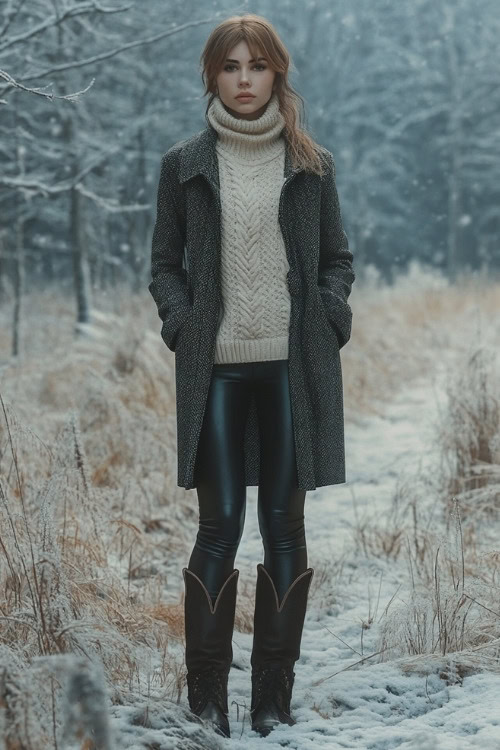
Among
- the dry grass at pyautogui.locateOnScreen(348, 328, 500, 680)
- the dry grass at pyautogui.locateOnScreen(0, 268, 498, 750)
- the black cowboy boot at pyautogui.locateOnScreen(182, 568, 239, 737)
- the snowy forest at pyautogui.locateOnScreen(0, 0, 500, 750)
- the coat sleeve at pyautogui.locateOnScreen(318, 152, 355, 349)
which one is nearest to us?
the dry grass at pyautogui.locateOnScreen(0, 268, 498, 750)

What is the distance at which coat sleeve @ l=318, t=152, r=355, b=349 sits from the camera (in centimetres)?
266

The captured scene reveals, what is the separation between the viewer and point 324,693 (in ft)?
9.12

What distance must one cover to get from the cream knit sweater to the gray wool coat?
0.03 metres

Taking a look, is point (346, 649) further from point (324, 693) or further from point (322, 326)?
point (322, 326)

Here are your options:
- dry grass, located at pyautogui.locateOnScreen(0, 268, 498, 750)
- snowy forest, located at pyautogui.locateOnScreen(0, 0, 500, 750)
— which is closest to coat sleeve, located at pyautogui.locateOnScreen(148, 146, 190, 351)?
snowy forest, located at pyautogui.locateOnScreen(0, 0, 500, 750)

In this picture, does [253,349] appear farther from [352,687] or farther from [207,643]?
[352,687]

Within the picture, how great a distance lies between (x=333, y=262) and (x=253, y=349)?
1.34 feet

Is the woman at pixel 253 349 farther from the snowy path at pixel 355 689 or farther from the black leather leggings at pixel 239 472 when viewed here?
the snowy path at pixel 355 689

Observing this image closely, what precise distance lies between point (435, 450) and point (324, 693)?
9.45 ft

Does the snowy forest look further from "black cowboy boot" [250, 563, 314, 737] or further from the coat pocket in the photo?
the coat pocket

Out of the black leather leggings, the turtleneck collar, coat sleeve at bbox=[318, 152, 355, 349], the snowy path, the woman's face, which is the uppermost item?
the woman's face

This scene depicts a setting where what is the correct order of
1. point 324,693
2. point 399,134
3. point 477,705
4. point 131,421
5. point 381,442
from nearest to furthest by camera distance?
point 477,705 < point 324,693 < point 131,421 < point 381,442 < point 399,134

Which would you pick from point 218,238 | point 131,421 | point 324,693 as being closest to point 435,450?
point 131,421

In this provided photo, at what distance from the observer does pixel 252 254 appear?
8.43 ft
